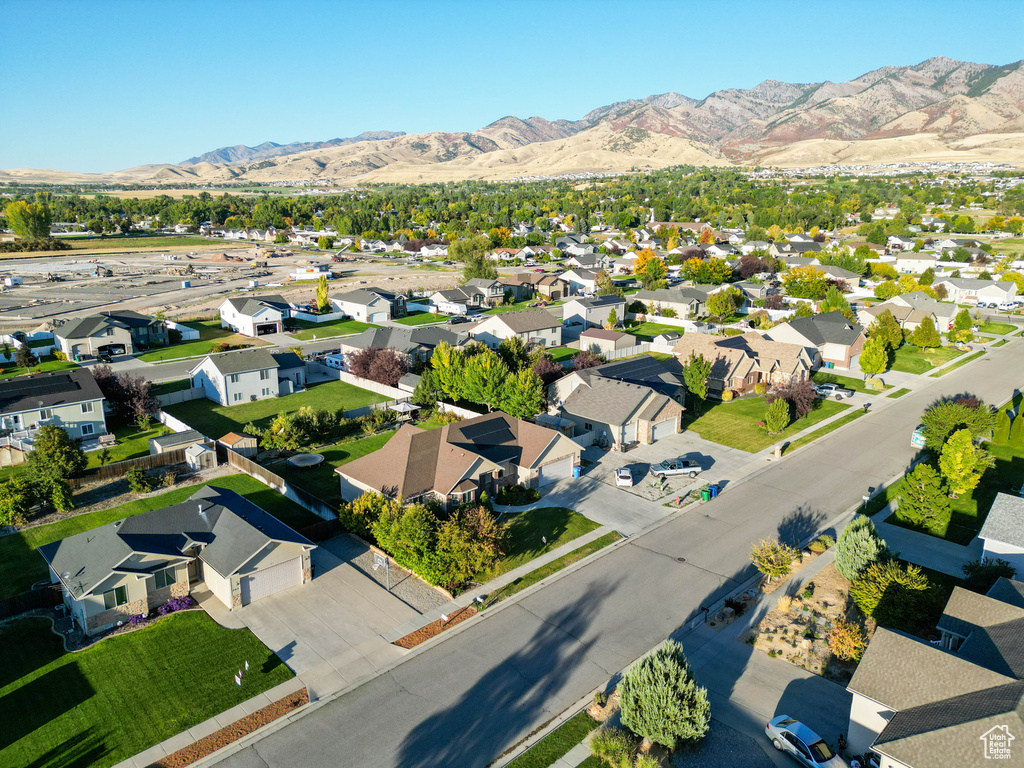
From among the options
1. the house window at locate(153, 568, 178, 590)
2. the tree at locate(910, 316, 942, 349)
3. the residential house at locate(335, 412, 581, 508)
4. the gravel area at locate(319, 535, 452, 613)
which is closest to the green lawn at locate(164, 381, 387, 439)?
the residential house at locate(335, 412, 581, 508)

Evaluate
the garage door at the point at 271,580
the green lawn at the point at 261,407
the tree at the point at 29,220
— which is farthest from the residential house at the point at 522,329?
the tree at the point at 29,220

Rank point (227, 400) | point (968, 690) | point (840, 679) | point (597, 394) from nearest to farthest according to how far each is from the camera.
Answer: point (968, 690) < point (840, 679) < point (597, 394) < point (227, 400)

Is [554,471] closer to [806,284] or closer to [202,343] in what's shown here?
[202,343]

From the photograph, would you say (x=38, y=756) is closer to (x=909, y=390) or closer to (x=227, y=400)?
(x=227, y=400)

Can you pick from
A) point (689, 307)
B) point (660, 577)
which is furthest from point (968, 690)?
point (689, 307)

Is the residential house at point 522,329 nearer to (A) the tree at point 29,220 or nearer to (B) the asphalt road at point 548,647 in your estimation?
(B) the asphalt road at point 548,647

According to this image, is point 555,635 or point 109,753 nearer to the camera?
point 109,753
